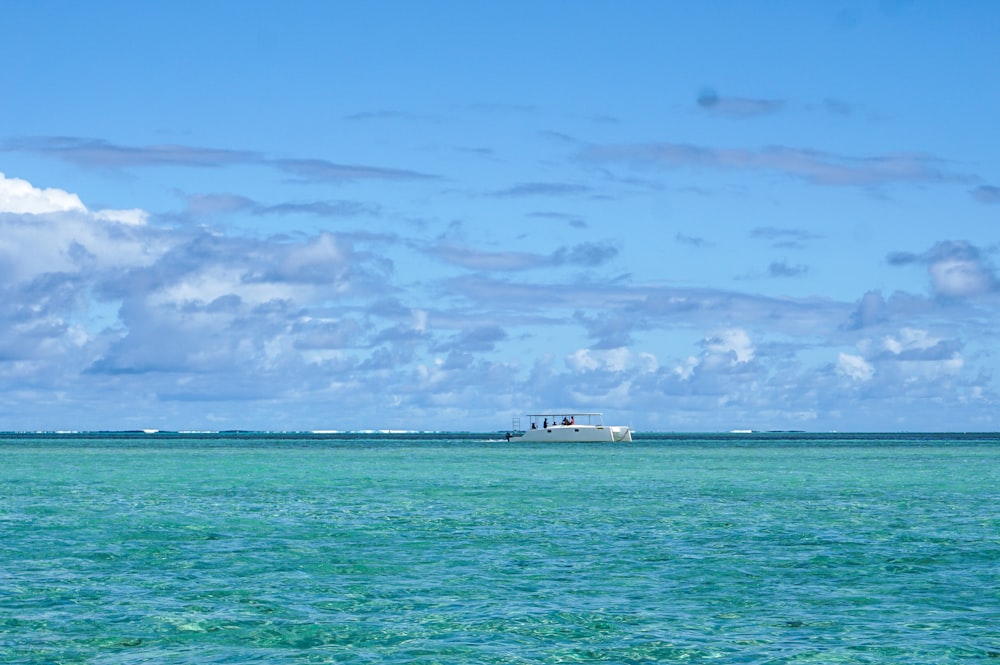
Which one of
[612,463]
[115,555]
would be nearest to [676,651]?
[115,555]

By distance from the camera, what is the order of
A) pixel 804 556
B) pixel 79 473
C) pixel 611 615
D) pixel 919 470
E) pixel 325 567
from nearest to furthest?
pixel 611 615 < pixel 325 567 < pixel 804 556 < pixel 79 473 < pixel 919 470

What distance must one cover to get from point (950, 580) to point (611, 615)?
12405 millimetres

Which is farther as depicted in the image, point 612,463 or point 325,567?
point 612,463

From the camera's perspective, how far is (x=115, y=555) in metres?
40.9

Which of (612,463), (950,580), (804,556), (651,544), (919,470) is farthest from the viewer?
(612,463)

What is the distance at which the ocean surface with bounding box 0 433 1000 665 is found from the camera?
26.1m

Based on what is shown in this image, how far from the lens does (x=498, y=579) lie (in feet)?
116

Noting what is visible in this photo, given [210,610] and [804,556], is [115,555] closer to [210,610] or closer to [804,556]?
[210,610]

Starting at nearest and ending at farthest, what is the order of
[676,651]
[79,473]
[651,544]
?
[676,651], [651,544], [79,473]

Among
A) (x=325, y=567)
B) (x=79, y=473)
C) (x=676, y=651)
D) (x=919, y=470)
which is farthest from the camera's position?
(x=919, y=470)

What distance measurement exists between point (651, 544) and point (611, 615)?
587 inches

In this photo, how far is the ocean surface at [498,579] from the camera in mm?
26078

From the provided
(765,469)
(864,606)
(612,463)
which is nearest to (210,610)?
(864,606)

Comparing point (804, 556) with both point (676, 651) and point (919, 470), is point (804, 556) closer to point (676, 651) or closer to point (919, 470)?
point (676, 651)
